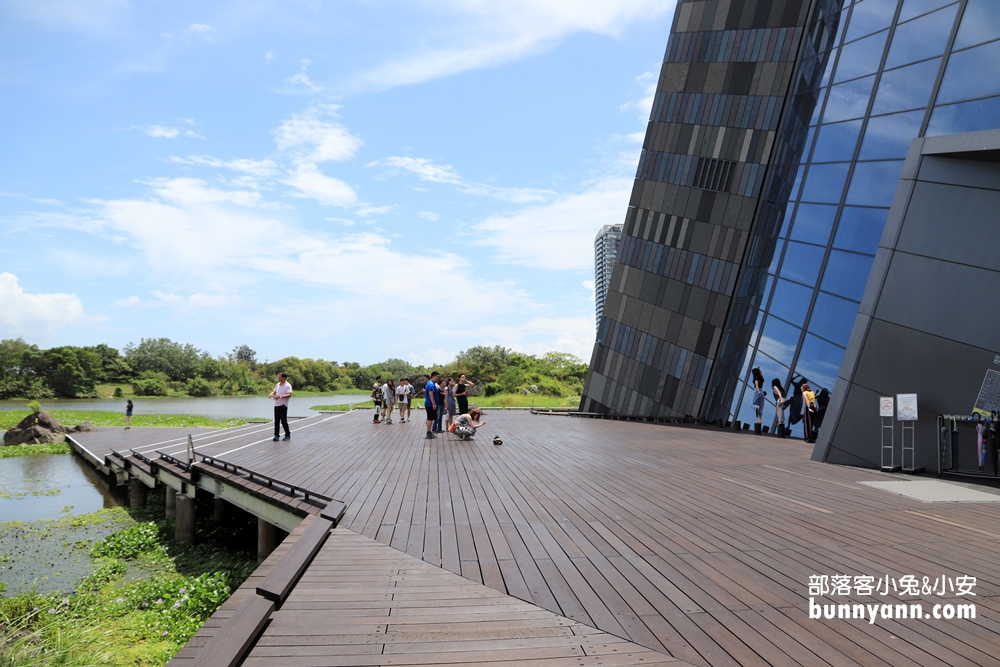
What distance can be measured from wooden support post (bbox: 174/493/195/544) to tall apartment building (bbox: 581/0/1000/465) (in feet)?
42.2

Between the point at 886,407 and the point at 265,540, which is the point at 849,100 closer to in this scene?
the point at 886,407

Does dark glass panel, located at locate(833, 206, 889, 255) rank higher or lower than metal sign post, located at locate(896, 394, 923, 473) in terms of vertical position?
higher

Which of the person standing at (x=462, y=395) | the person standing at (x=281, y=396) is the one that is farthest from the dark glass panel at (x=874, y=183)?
the person standing at (x=281, y=396)

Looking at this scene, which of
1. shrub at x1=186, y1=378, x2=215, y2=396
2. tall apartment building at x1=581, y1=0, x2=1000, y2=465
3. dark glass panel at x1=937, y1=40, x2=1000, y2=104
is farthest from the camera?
shrub at x1=186, y1=378, x2=215, y2=396

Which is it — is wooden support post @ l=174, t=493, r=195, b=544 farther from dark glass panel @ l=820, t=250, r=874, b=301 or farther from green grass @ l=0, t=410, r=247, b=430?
green grass @ l=0, t=410, r=247, b=430

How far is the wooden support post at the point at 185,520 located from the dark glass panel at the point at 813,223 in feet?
58.6

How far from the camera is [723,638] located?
367cm

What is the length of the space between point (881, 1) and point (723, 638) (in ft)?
63.8

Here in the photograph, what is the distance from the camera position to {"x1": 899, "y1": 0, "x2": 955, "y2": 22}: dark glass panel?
13.6 metres

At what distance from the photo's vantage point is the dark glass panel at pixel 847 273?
603 inches

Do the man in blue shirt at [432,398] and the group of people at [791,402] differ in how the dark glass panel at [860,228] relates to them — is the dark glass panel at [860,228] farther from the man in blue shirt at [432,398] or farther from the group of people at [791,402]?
the man in blue shirt at [432,398]

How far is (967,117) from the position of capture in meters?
12.0

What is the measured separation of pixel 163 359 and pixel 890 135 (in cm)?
9061

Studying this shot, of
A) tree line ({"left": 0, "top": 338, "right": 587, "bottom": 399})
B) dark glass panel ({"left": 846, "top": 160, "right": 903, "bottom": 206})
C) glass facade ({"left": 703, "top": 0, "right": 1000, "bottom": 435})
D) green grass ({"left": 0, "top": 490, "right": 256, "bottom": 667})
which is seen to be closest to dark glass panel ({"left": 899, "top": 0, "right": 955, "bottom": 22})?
glass facade ({"left": 703, "top": 0, "right": 1000, "bottom": 435})
